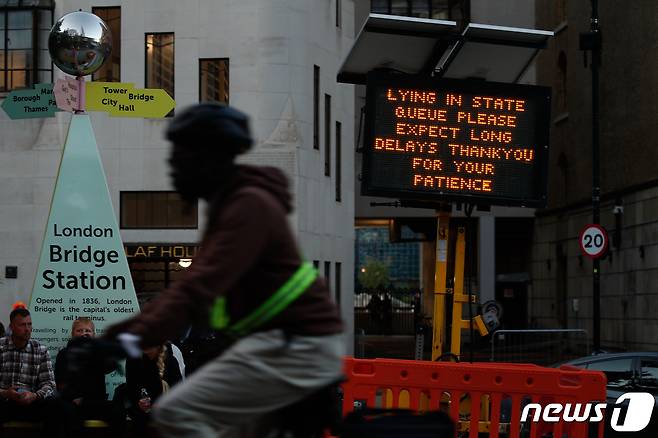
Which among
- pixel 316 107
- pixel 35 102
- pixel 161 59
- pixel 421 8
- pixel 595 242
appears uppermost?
pixel 421 8

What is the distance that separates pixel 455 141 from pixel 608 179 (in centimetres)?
2337

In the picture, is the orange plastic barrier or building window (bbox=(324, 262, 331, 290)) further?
building window (bbox=(324, 262, 331, 290))

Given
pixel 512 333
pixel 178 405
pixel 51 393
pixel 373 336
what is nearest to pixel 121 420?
pixel 51 393

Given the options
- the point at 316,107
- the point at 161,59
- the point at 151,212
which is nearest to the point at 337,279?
the point at 316,107

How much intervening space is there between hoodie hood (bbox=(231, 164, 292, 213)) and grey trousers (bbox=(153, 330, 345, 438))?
49 centimetres

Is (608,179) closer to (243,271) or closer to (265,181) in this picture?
(265,181)

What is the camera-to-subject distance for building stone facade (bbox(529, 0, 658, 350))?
31.4 metres

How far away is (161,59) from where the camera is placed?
1131 inches

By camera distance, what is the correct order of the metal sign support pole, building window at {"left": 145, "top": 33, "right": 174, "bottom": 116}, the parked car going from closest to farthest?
1. the metal sign support pole
2. the parked car
3. building window at {"left": 145, "top": 33, "right": 174, "bottom": 116}

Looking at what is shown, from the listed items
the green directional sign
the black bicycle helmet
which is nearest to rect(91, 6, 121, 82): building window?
the green directional sign

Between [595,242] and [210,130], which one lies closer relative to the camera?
[210,130]

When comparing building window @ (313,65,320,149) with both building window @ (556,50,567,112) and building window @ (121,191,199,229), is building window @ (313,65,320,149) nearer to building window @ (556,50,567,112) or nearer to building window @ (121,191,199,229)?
building window @ (121,191,199,229)

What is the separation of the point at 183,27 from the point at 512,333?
10.2 m

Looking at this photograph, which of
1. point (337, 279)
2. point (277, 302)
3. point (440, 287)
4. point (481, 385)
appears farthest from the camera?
point (337, 279)
